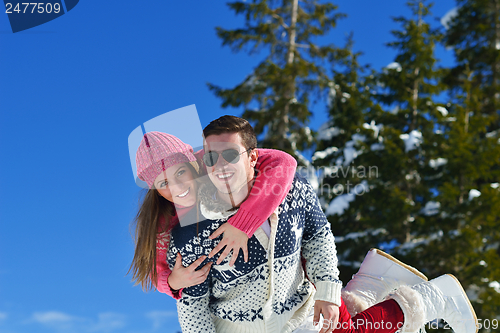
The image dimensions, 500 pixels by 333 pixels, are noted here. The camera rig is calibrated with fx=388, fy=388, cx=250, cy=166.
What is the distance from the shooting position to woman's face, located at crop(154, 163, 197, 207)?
2262 millimetres

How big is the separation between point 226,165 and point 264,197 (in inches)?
11.5

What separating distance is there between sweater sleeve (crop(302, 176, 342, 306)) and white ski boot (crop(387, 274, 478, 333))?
2.19 feet

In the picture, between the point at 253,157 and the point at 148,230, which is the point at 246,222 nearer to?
the point at 253,157

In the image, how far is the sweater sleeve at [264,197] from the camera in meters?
2.21

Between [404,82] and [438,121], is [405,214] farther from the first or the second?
[404,82]

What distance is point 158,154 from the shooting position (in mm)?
2299

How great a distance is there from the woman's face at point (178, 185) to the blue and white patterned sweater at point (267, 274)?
107mm

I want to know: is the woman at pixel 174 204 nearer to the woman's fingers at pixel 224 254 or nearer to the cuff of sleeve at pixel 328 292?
the woman's fingers at pixel 224 254

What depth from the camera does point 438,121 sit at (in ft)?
33.3

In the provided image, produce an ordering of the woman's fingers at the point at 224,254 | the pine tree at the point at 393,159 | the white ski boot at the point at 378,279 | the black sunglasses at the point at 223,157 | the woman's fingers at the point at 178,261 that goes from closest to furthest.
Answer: the black sunglasses at the point at 223,157 → the woman's fingers at the point at 224,254 → the woman's fingers at the point at 178,261 → the white ski boot at the point at 378,279 → the pine tree at the point at 393,159

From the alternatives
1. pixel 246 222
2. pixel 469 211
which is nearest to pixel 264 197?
pixel 246 222

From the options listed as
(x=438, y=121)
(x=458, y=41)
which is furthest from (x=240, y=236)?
(x=458, y=41)

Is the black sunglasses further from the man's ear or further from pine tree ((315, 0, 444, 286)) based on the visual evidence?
pine tree ((315, 0, 444, 286))

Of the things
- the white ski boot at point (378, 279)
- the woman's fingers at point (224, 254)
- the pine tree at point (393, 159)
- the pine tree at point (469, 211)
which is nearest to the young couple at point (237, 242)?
the woman's fingers at point (224, 254)
